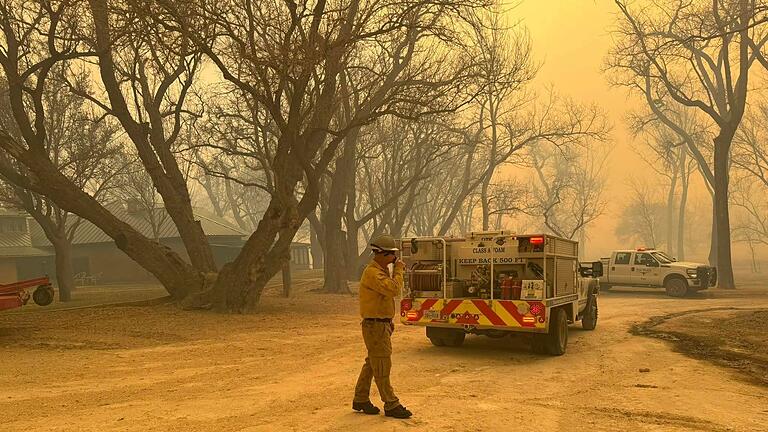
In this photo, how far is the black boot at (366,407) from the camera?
22.2 feet

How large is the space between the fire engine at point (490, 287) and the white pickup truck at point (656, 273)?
16733 mm

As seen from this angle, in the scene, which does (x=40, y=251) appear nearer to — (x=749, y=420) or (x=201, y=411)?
(x=201, y=411)

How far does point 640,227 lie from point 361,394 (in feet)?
338

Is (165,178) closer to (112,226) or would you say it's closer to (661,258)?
(112,226)

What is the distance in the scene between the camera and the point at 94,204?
1745 cm

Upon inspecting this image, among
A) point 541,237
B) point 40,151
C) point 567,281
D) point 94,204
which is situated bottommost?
point 567,281

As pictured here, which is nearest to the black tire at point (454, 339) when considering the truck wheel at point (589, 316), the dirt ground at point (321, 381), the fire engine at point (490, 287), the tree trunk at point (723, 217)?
the fire engine at point (490, 287)

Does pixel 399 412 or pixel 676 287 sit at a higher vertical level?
pixel 676 287

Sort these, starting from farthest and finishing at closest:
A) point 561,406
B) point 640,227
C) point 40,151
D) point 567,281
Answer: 1. point 640,227
2. point 40,151
3. point 567,281
4. point 561,406

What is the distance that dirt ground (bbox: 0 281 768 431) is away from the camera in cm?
664

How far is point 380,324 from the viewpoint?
22.1ft

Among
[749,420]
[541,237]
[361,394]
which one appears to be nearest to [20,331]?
[361,394]

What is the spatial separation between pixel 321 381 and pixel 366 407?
83.8 inches

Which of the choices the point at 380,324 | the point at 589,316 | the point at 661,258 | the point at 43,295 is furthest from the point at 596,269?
the point at 661,258
